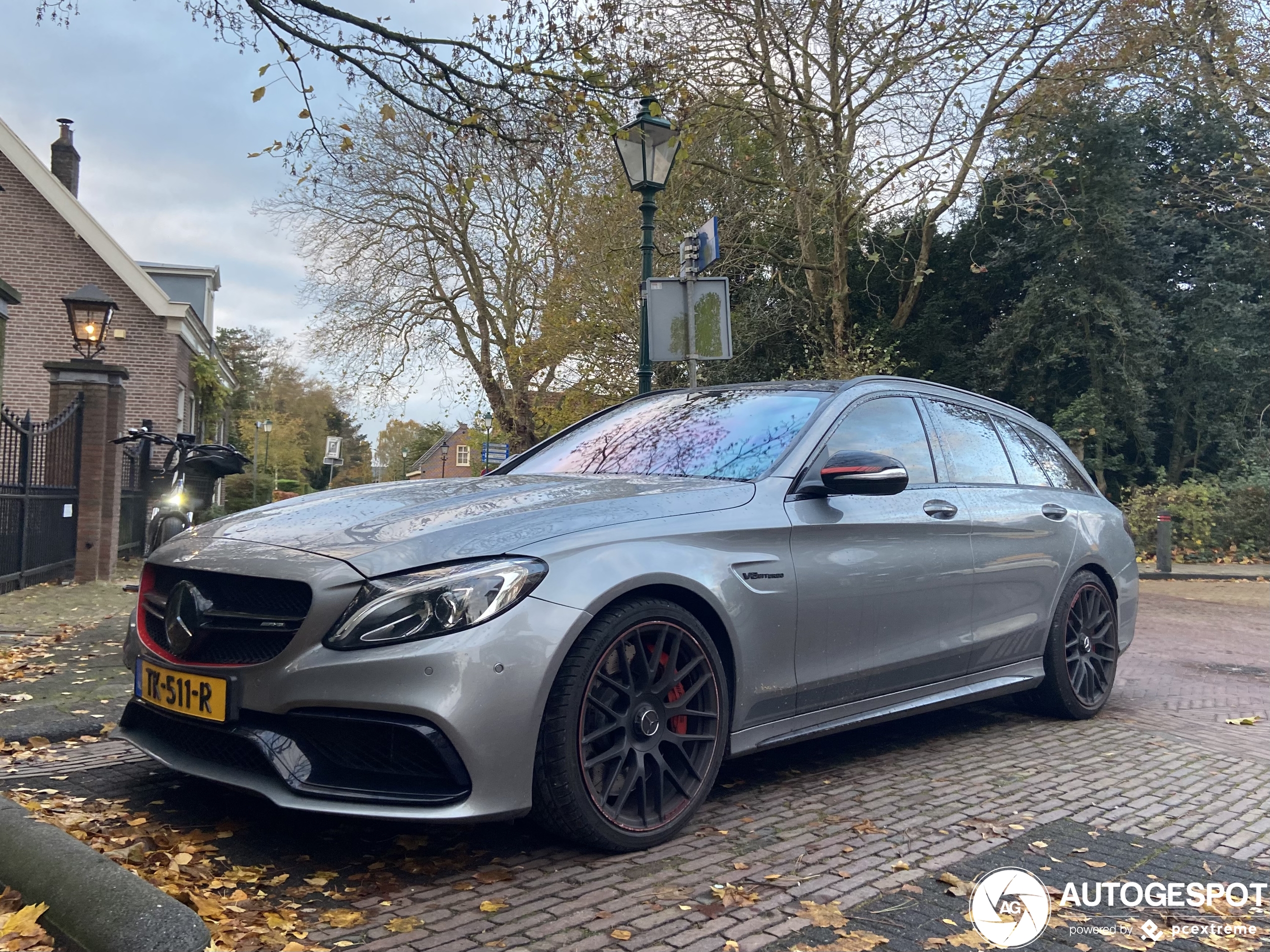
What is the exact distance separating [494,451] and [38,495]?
91.1 ft

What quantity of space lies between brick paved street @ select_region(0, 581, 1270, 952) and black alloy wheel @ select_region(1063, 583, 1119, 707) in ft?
0.64

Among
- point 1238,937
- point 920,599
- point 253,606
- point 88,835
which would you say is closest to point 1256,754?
point 920,599

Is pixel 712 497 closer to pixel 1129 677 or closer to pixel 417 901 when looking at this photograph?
pixel 417 901

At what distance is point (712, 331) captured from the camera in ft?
25.8

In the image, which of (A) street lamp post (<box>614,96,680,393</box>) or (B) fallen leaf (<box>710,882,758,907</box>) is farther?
(A) street lamp post (<box>614,96,680,393</box>)

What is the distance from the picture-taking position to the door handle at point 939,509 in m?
4.34

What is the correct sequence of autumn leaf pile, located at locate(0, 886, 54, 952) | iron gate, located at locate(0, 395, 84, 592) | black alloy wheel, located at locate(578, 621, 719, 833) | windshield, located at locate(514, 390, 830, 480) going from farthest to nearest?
iron gate, located at locate(0, 395, 84, 592) < windshield, located at locate(514, 390, 830, 480) < black alloy wheel, located at locate(578, 621, 719, 833) < autumn leaf pile, located at locate(0, 886, 54, 952)

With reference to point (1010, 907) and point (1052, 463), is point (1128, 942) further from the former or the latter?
point (1052, 463)

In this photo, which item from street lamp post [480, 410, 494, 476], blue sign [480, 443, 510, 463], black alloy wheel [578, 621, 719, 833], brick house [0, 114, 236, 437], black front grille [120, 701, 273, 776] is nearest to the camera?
black front grille [120, 701, 273, 776]

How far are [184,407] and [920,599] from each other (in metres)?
25.2

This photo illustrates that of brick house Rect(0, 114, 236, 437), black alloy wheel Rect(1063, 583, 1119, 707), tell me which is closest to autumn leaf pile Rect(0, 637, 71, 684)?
black alloy wheel Rect(1063, 583, 1119, 707)

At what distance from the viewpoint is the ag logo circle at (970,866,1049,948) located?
2.62 metres

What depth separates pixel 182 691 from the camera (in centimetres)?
304

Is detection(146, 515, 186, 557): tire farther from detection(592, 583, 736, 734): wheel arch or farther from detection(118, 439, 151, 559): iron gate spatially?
detection(592, 583, 736, 734): wheel arch
